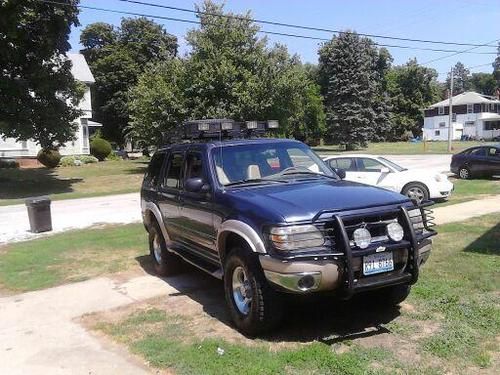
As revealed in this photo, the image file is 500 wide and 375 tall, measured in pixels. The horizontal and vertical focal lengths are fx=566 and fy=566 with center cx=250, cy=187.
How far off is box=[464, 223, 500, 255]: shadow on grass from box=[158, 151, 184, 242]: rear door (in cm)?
450

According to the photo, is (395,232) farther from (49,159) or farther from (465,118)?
(465,118)

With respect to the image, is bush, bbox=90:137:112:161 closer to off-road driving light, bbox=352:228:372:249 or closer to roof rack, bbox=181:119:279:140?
roof rack, bbox=181:119:279:140

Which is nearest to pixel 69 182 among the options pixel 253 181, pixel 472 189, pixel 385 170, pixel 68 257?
pixel 385 170

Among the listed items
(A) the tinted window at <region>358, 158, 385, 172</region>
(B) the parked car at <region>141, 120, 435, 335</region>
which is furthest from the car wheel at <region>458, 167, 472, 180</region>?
(B) the parked car at <region>141, 120, 435, 335</region>

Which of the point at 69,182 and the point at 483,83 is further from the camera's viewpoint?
the point at 483,83

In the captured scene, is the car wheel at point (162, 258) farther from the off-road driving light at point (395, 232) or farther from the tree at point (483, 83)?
the tree at point (483, 83)

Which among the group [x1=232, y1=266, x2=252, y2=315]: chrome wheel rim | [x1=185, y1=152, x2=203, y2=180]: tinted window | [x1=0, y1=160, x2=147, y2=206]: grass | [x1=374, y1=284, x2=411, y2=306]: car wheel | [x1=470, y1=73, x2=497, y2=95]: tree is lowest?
[x1=0, y1=160, x2=147, y2=206]: grass

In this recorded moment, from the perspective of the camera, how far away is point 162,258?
26.8 feet

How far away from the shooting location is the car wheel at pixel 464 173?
23.3 meters

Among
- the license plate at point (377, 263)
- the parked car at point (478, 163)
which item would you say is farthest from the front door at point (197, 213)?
the parked car at point (478, 163)

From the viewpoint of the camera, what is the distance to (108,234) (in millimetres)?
12680

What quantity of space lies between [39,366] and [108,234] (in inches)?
305

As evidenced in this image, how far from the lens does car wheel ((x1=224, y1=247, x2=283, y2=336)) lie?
205 inches

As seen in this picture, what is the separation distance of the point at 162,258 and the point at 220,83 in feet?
78.1
